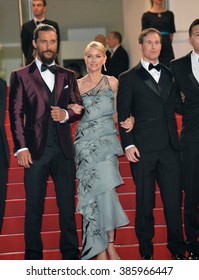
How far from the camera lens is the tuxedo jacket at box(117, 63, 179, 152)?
518 centimetres

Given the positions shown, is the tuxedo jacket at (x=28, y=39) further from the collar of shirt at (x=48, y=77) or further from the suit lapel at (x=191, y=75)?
the suit lapel at (x=191, y=75)

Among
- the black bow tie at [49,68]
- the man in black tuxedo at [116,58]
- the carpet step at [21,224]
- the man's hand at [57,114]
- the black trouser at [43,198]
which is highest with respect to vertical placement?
the man in black tuxedo at [116,58]

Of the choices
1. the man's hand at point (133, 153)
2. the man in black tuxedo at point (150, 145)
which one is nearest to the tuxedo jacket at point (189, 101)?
the man in black tuxedo at point (150, 145)

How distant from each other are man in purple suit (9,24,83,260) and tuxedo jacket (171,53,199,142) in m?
0.85

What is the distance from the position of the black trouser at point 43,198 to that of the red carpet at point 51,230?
0.67 meters

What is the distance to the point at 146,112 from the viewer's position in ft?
17.0

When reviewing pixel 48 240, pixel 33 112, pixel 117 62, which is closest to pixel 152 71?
pixel 33 112

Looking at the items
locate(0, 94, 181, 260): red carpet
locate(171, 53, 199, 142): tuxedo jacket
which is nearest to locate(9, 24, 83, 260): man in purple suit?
locate(0, 94, 181, 260): red carpet

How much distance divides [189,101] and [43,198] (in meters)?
1.40

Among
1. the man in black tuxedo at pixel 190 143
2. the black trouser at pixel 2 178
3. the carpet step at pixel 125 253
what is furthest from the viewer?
the carpet step at pixel 125 253

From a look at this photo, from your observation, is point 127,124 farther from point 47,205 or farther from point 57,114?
point 47,205

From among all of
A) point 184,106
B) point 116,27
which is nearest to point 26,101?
point 184,106

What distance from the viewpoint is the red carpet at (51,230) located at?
575cm

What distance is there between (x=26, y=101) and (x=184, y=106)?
128cm
